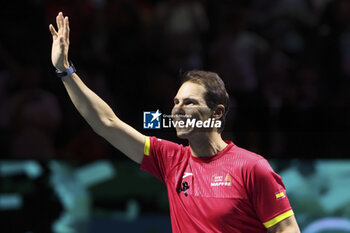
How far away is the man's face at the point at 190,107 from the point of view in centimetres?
362

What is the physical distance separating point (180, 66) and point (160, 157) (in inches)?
141

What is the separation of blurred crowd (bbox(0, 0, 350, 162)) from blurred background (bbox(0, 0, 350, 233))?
14mm

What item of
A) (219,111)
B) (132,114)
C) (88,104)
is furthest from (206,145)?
(132,114)

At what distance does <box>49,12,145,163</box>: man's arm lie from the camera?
3.74 meters

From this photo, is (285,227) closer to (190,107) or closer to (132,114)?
(190,107)

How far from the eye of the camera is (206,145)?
3.76 metres

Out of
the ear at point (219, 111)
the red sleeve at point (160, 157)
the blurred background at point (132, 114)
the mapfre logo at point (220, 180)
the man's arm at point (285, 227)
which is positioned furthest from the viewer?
the blurred background at point (132, 114)

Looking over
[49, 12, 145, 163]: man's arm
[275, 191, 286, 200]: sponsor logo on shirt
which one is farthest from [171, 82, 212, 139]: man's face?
[275, 191, 286, 200]: sponsor logo on shirt

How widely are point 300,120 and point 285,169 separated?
20.6 inches

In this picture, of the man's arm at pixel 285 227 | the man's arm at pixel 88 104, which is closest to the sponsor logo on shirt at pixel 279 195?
the man's arm at pixel 285 227

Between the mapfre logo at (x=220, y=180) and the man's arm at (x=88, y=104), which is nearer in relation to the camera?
the mapfre logo at (x=220, y=180)

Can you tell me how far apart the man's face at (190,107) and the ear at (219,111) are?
0.12 feet

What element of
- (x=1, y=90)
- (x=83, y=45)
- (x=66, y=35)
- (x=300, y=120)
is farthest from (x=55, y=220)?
(x=66, y=35)

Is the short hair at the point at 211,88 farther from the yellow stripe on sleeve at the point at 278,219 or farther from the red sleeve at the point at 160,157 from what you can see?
the yellow stripe on sleeve at the point at 278,219
